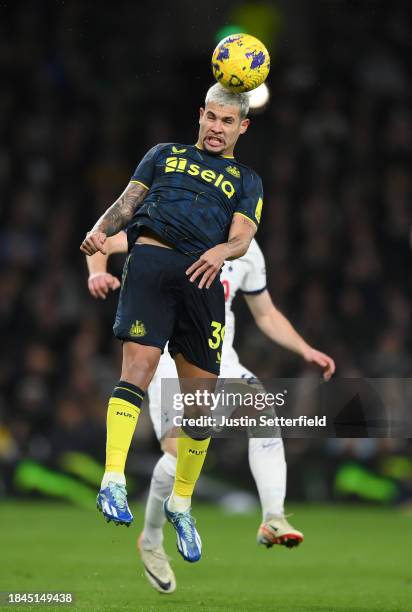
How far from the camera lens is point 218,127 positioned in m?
7.00

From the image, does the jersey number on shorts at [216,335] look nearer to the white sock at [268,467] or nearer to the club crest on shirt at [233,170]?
the club crest on shirt at [233,170]

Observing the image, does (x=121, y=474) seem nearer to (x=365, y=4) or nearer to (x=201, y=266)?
(x=201, y=266)

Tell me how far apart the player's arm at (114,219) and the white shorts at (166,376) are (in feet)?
5.44

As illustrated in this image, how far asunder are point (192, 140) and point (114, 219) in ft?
35.3

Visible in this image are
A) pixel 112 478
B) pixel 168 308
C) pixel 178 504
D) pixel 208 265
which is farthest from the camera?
pixel 178 504

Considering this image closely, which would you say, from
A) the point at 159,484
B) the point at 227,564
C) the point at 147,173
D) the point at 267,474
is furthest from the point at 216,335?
the point at 227,564

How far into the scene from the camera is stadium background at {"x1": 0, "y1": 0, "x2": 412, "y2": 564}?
14617 millimetres

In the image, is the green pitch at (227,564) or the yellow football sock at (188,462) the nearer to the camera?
the yellow football sock at (188,462)

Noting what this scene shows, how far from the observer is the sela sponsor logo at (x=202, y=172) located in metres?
6.95

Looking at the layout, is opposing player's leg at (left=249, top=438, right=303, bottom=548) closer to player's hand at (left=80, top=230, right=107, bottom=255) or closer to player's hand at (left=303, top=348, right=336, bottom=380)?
player's hand at (left=303, top=348, right=336, bottom=380)

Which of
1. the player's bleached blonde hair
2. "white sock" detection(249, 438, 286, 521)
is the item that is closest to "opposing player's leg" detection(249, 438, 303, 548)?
"white sock" detection(249, 438, 286, 521)

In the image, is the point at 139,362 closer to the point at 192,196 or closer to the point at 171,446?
the point at 192,196

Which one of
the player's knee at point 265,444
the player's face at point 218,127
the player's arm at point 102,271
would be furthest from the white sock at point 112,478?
the player's face at point 218,127

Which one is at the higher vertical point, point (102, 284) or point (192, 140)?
point (102, 284)
